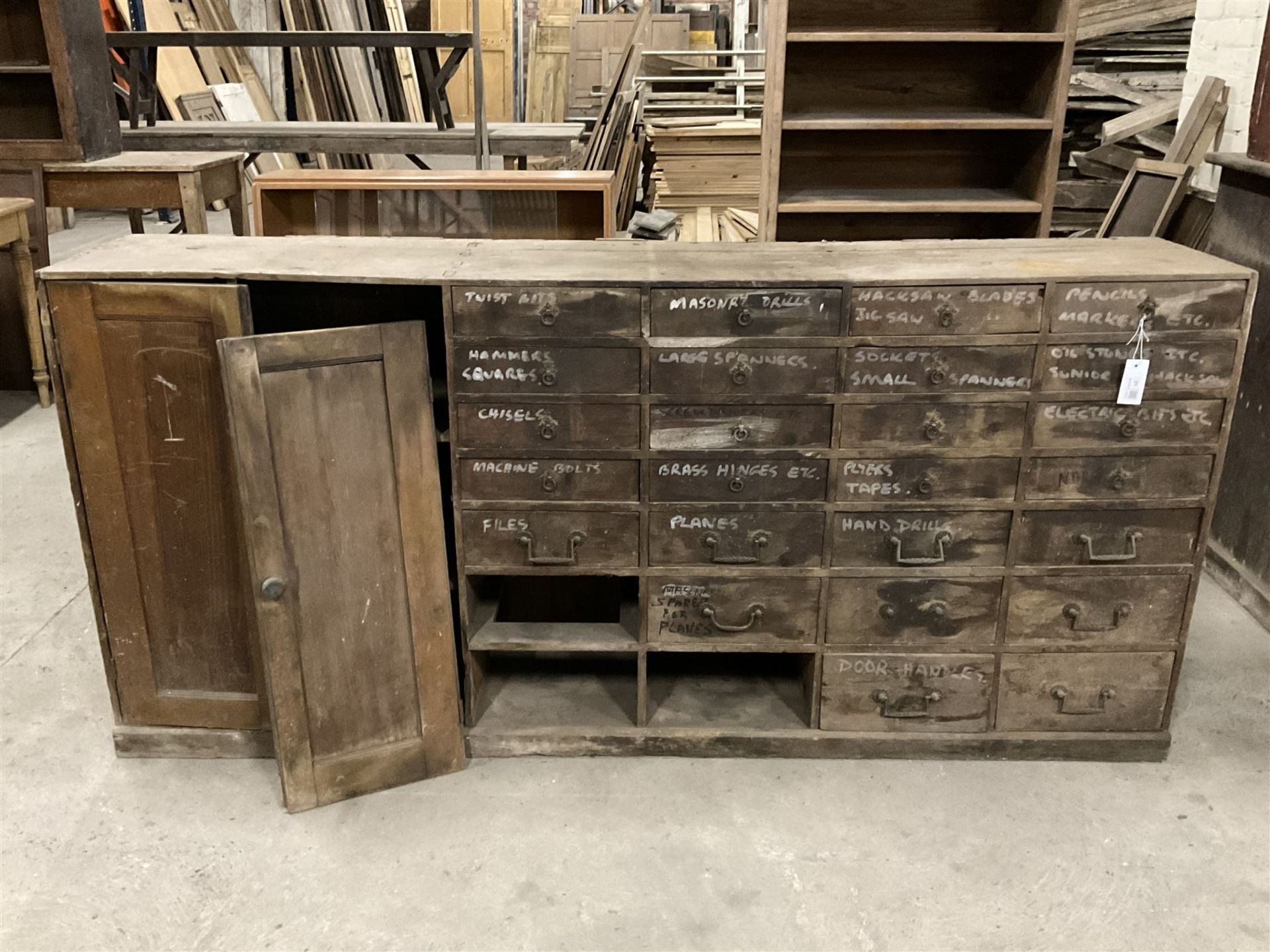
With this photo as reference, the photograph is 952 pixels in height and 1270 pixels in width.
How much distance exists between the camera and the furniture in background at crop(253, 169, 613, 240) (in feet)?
12.5

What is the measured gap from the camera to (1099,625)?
248 centimetres

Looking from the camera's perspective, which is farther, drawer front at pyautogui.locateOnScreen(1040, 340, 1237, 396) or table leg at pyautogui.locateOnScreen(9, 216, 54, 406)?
table leg at pyautogui.locateOnScreen(9, 216, 54, 406)

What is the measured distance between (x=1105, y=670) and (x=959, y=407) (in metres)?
0.76

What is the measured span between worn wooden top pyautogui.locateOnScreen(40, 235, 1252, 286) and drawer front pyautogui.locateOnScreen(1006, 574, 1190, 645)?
70 cm

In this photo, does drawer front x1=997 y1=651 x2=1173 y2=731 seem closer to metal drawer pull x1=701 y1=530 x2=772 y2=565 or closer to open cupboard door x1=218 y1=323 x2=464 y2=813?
metal drawer pull x1=701 y1=530 x2=772 y2=565

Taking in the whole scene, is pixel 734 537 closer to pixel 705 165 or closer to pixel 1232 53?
pixel 1232 53

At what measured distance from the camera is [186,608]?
2.47 meters

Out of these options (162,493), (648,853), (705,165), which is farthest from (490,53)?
(648,853)

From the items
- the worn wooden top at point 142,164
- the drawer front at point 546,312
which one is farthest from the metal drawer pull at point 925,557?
the worn wooden top at point 142,164

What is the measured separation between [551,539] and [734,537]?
418mm

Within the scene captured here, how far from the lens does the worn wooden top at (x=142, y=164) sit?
183 inches

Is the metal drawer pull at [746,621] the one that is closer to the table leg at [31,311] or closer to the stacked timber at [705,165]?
the table leg at [31,311]

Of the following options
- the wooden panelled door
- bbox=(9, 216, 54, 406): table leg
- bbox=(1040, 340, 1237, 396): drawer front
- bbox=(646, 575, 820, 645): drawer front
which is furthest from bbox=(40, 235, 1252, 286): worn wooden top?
the wooden panelled door

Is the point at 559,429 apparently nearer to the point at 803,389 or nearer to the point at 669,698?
the point at 803,389
